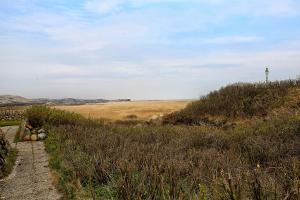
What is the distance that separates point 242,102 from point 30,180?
2089 cm

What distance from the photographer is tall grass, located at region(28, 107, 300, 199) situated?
5.58m

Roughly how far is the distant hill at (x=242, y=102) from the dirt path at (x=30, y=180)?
16570 millimetres

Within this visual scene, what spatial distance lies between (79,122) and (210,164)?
1389 centimetres

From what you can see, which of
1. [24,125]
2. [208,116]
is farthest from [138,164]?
[208,116]

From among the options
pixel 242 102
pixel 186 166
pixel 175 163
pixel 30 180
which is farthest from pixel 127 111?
pixel 175 163

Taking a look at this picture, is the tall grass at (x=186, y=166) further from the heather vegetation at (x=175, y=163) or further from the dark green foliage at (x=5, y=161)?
the dark green foliage at (x=5, y=161)

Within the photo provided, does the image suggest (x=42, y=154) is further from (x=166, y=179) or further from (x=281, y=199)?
(x=281, y=199)

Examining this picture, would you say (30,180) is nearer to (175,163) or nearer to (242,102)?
(175,163)

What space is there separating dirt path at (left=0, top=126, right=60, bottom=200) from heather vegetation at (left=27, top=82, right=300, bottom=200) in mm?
310

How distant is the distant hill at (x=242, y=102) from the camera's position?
2736cm

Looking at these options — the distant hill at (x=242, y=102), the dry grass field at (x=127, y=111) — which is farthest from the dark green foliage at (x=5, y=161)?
the dry grass field at (x=127, y=111)

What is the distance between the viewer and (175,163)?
806 centimetres

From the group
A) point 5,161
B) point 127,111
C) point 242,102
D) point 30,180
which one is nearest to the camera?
point 30,180

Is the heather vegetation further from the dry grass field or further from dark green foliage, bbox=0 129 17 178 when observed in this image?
the dry grass field
